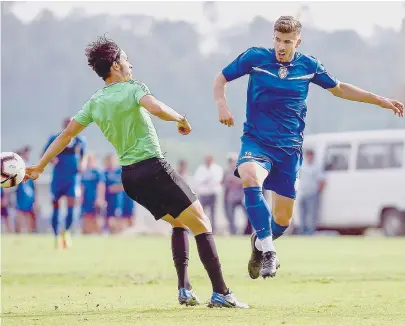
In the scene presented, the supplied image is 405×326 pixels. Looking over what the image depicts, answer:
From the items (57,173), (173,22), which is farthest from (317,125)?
(57,173)

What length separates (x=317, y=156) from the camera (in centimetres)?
3027

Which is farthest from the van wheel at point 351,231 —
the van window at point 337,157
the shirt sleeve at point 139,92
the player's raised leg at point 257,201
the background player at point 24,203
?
the shirt sleeve at point 139,92

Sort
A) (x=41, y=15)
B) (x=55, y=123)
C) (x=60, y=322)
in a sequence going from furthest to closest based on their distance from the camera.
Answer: (x=41, y=15) → (x=55, y=123) → (x=60, y=322)

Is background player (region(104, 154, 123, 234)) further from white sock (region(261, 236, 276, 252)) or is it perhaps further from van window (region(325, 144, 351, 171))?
white sock (region(261, 236, 276, 252))

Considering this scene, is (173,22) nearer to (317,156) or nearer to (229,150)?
(229,150)

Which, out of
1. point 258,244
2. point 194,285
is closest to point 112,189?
point 194,285

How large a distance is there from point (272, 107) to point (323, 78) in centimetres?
58

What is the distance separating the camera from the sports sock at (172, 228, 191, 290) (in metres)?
9.93

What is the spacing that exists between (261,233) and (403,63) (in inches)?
1835

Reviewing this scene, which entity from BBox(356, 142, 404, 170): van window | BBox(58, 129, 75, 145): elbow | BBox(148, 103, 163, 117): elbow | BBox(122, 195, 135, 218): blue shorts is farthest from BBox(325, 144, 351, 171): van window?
BBox(148, 103, 163, 117): elbow

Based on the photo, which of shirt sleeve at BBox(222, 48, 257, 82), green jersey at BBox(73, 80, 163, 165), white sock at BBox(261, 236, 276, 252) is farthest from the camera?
shirt sleeve at BBox(222, 48, 257, 82)

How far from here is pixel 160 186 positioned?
948cm

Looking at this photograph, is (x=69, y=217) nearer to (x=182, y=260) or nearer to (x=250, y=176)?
(x=250, y=176)

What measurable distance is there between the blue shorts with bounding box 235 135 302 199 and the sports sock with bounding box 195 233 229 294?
1226 millimetres
